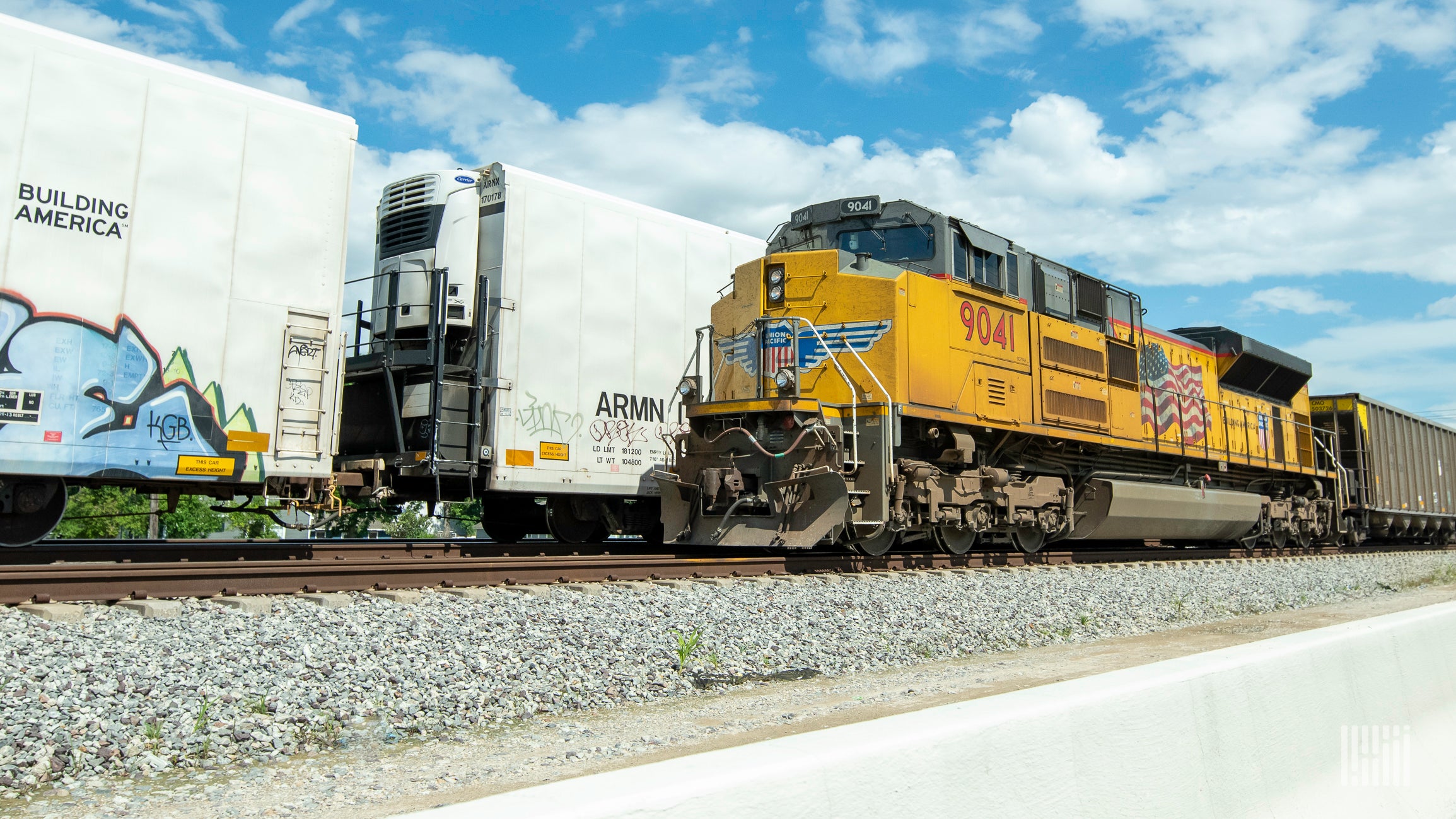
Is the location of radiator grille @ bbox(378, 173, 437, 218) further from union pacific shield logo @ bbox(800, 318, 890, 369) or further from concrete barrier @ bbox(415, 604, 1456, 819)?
concrete barrier @ bbox(415, 604, 1456, 819)

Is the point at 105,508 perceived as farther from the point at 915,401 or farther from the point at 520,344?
the point at 915,401

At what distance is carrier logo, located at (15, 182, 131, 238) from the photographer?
654cm

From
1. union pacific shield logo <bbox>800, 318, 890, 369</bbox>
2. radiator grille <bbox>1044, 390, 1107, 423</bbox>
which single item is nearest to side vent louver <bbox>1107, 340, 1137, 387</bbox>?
radiator grille <bbox>1044, 390, 1107, 423</bbox>

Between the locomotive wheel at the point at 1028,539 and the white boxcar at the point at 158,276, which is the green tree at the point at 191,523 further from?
the locomotive wheel at the point at 1028,539

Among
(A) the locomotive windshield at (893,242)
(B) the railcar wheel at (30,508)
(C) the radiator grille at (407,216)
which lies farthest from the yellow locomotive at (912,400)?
(B) the railcar wheel at (30,508)

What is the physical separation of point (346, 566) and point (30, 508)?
260 cm

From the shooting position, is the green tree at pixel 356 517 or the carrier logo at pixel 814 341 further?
the green tree at pixel 356 517

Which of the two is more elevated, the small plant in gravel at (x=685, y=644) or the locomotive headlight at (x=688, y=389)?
the locomotive headlight at (x=688, y=389)

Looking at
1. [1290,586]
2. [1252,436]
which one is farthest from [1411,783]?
[1252,436]

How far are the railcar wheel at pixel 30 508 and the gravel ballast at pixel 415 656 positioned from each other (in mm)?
2864

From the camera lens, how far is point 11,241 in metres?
6.45

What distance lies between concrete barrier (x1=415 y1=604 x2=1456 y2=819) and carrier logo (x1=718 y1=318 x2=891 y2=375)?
5.17m

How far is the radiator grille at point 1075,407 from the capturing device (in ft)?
34.2

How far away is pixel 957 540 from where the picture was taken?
995cm
